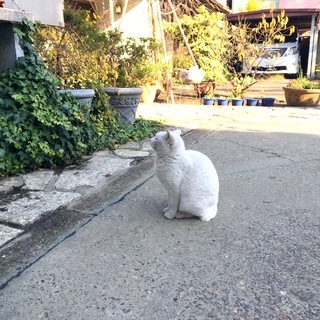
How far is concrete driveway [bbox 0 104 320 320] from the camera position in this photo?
1651 mm

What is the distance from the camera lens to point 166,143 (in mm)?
2344

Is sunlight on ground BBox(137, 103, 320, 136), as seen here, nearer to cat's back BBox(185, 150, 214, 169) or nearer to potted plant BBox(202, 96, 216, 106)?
potted plant BBox(202, 96, 216, 106)

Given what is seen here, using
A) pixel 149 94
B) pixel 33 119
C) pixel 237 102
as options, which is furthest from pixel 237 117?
pixel 33 119

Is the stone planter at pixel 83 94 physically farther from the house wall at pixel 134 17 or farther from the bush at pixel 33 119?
the house wall at pixel 134 17

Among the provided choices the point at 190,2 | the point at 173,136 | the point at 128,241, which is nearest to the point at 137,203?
the point at 128,241

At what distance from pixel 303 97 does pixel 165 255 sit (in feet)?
23.8

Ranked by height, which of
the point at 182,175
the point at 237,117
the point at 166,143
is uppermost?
the point at 166,143

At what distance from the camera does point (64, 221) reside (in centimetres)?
249

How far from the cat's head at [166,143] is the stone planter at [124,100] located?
9.02ft

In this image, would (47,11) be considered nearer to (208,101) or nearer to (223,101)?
(208,101)

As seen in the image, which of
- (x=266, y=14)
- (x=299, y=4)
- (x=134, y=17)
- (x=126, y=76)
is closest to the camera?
(x=126, y=76)

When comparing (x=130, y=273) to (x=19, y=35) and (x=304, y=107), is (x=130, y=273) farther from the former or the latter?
(x=304, y=107)

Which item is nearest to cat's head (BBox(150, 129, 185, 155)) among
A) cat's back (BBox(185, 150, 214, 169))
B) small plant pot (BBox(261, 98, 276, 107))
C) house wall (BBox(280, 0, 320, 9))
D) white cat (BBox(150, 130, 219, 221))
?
white cat (BBox(150, 130, 219, 221))

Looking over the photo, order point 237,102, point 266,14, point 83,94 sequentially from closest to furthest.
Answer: point 83,94, point 237,102, point 266,14
